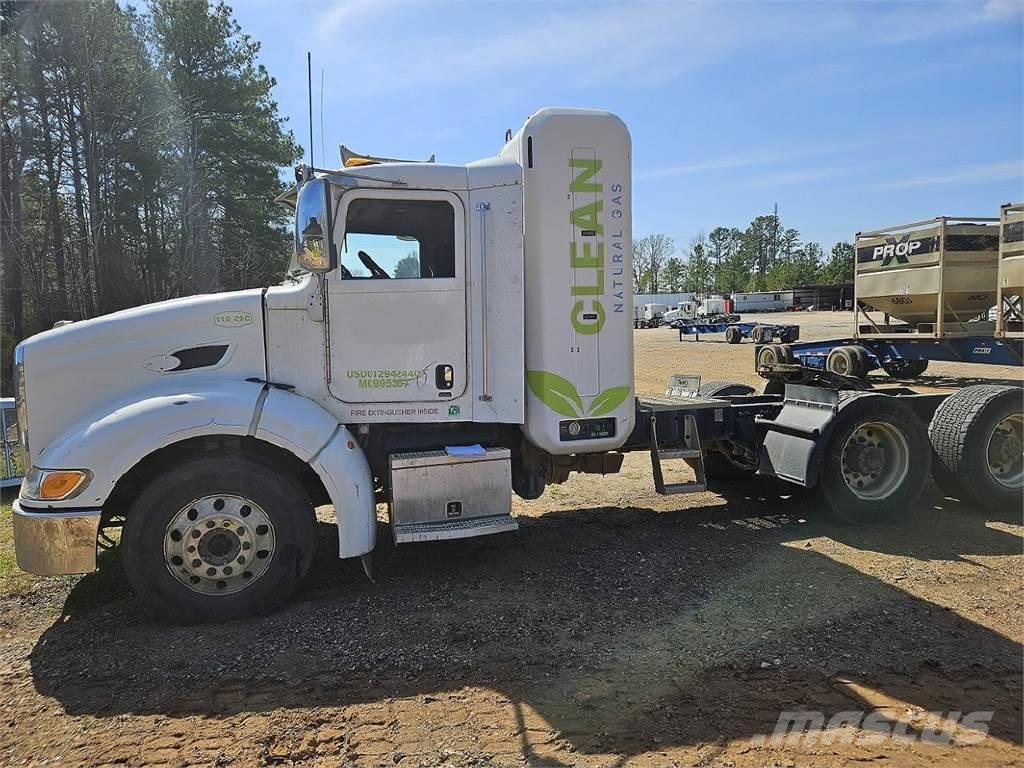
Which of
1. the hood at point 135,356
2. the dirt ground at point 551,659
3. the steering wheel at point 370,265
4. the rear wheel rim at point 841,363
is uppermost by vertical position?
the steering wheel at point 370,265

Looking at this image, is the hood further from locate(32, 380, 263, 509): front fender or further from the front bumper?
the front bumper

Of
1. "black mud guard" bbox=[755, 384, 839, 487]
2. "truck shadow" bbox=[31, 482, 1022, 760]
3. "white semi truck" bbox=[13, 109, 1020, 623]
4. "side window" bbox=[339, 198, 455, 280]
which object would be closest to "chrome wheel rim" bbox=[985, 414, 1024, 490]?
"truck shadow" bbox=[31, 482, 1022, 760]

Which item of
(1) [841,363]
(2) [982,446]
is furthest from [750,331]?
(2) [982,446]

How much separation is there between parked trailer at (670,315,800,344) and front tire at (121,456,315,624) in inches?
916

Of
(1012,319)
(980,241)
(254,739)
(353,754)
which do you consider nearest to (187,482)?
(254,739)

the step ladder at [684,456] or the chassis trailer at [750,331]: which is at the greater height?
the chassis trailer at [750,331]

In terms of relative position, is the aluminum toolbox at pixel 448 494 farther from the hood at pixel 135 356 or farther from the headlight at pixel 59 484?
the headlight at pixel 59 484

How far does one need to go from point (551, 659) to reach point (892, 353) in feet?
46.8

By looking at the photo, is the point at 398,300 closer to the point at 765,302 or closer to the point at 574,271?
the point at 574,271

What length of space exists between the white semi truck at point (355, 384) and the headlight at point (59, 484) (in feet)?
0.04

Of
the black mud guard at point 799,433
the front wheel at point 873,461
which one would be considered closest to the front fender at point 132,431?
the black mud guard at point 799,433

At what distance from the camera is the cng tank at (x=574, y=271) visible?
15.6 ft

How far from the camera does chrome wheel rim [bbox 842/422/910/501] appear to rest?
612 cm

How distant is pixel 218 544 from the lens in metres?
4.20
